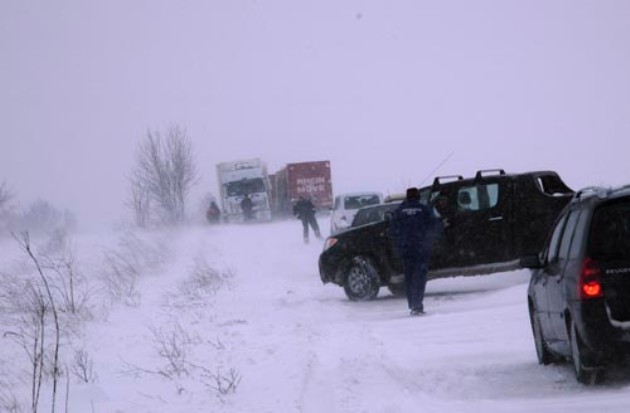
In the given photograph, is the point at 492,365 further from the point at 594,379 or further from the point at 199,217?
the point at 199,217

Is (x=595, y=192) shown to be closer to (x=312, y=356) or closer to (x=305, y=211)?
(x=312, y=356)

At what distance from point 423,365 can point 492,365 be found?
0.63 meters

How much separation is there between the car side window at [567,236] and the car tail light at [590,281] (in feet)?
1.82

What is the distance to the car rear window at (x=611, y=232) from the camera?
17.9ft

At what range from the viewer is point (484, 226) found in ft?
41.7

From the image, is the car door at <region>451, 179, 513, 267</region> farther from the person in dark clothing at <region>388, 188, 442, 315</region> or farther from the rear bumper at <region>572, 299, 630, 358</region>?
the rear bumper at <region>572, 299, 630, 358</region>

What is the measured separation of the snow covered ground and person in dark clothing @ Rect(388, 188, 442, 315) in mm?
414

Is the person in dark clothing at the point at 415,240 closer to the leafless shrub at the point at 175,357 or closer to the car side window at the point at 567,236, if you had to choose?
the leafless shrub at the point at 175,357

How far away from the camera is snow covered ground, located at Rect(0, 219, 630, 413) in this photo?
5.82 metres

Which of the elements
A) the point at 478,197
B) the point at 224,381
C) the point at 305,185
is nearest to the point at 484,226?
the point at 478,197

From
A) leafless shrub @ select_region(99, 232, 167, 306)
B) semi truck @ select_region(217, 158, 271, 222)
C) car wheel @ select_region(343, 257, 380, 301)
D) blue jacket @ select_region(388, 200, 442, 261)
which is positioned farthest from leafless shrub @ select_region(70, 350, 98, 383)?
semi truck @ select_region(217, 158, 271, 222)

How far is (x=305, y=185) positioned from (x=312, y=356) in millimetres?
38174

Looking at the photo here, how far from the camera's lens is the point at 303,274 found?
65.9ft

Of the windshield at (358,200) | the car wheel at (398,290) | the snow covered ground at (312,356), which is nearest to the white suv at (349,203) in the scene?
the windshield at (358,200)
